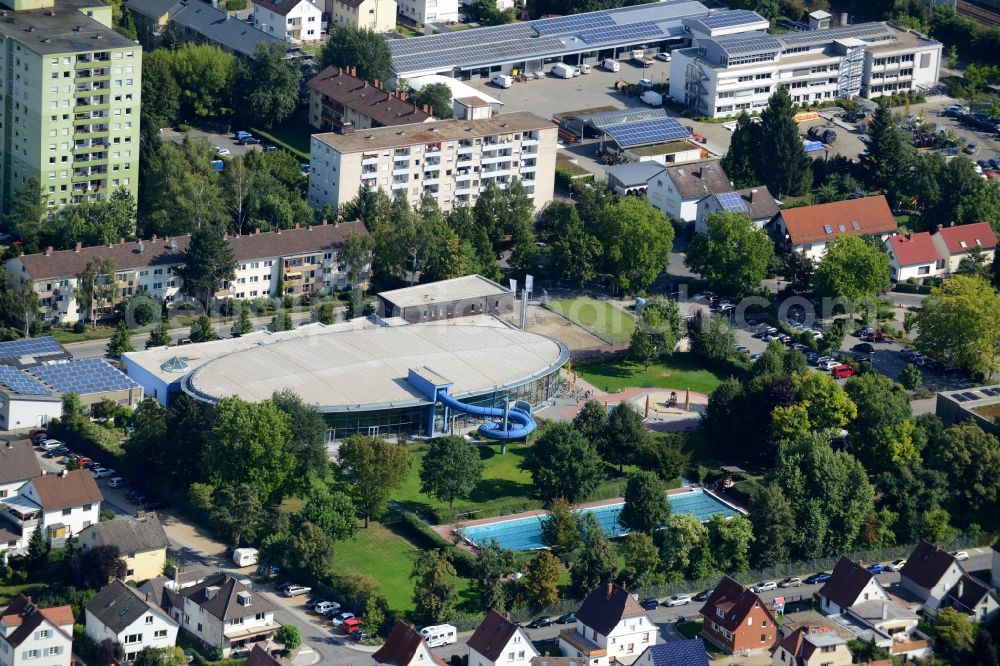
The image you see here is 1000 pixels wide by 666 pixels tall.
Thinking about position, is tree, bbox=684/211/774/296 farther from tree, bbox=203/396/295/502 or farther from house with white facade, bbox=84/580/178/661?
house with white facade, bbox=84/580/178/661

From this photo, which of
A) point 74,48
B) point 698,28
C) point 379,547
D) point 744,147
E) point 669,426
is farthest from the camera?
point 698,28

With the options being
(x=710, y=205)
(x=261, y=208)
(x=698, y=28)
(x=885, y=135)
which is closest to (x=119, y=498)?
(x=261, y=208)

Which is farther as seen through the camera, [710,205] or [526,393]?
[710,205]

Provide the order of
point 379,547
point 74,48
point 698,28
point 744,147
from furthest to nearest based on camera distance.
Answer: point 698,28 < point 744,147 < point 74,48 < point 379,547

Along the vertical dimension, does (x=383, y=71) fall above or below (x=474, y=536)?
above

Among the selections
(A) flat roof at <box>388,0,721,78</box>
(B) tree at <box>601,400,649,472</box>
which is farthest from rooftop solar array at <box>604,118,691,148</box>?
(B) tree at <box>601,400,649,472</box>

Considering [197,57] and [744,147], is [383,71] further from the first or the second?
[744,147]
